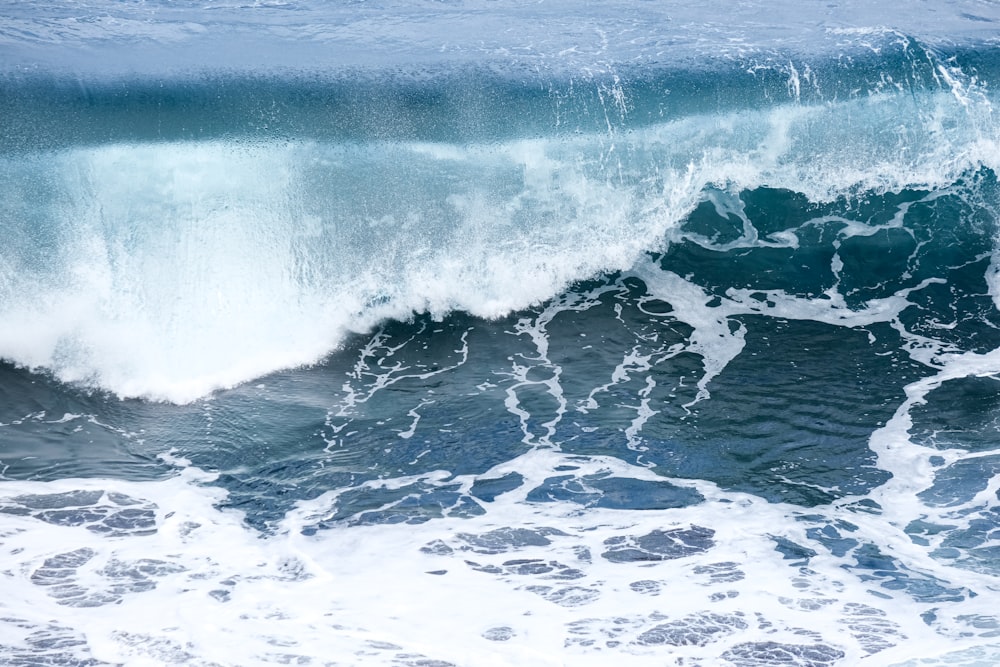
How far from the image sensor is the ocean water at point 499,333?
6598 mm

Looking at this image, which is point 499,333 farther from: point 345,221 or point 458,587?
point 458,587

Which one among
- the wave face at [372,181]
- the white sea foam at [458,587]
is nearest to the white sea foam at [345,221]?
the wave face at [372,181]

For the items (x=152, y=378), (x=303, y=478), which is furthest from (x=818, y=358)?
(x=152, y=378)

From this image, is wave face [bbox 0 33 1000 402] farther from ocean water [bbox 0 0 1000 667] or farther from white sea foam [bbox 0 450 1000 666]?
white sea foam [bbox 0 450 1000 666]

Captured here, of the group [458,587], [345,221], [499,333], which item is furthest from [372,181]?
[458,587]

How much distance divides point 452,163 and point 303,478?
465 cm

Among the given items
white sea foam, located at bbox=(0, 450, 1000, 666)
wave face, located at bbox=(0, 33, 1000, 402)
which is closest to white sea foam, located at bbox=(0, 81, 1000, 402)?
wave face, located at bbox=(0, 33, 1000, 402)

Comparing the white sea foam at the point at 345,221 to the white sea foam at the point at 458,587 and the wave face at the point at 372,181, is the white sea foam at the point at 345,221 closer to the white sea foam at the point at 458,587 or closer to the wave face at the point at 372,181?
the wave face at the point at 372,181

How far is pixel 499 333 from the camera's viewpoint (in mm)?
10656

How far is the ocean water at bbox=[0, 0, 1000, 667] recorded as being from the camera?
21.6 feet

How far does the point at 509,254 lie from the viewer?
1113cm

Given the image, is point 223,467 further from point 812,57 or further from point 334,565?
point 812,57

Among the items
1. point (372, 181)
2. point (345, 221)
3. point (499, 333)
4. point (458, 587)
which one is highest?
point (372, 181)

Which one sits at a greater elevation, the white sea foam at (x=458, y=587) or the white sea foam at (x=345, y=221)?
the white sea foam at (x=345, y=221)
